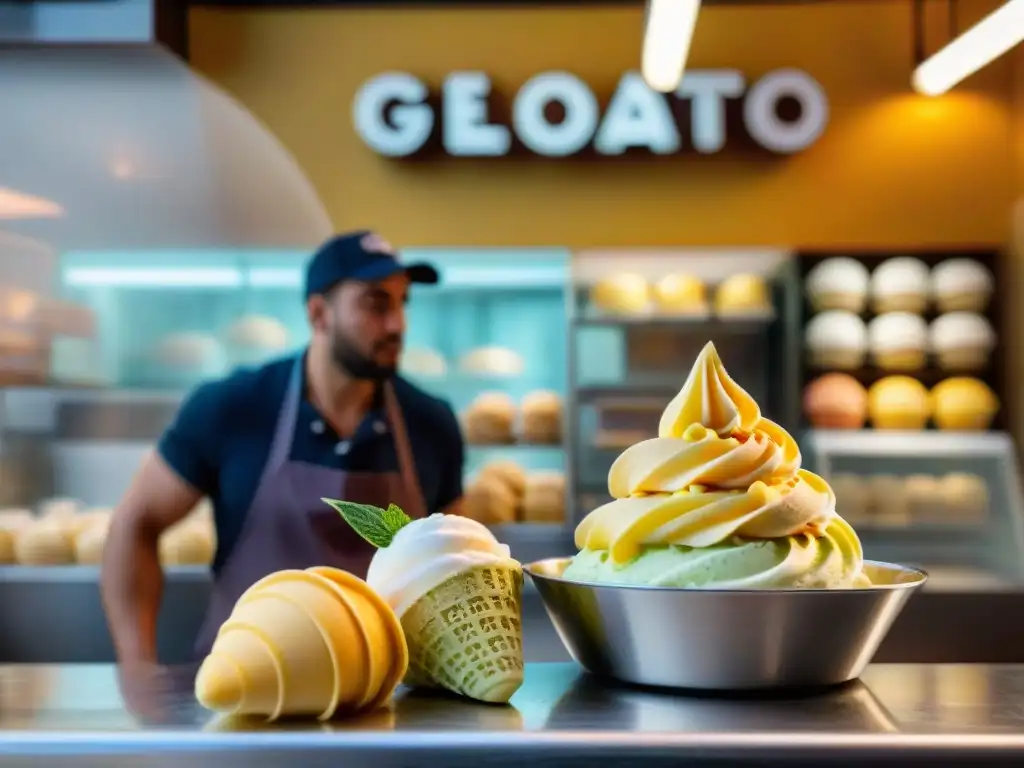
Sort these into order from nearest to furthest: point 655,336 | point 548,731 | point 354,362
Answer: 1. point 548,731
2. point 354,362
3. point 655,336

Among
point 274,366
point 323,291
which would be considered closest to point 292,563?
point 274,366

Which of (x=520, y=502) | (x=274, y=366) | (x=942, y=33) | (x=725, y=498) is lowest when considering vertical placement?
(x=520, y=502)

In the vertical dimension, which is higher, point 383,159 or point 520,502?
point 383,159

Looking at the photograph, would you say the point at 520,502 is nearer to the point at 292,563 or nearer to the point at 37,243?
the point at 292,563

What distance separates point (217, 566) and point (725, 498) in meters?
2.09

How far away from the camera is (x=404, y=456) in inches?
113

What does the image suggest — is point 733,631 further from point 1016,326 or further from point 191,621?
point 1016,326

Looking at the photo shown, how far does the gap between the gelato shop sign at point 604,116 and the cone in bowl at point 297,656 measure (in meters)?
3.94

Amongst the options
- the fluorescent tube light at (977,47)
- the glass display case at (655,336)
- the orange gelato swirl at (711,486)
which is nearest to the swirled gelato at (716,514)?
the orange gelato swirl at (711,486)

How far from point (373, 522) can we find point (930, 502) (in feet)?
12.3

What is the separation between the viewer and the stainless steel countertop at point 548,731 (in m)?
0.71

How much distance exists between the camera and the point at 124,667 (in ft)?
3.37

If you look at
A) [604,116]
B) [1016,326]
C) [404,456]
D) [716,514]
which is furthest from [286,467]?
[1016,326]

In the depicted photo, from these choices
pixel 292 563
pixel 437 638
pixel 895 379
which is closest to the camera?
pixel 437 638
